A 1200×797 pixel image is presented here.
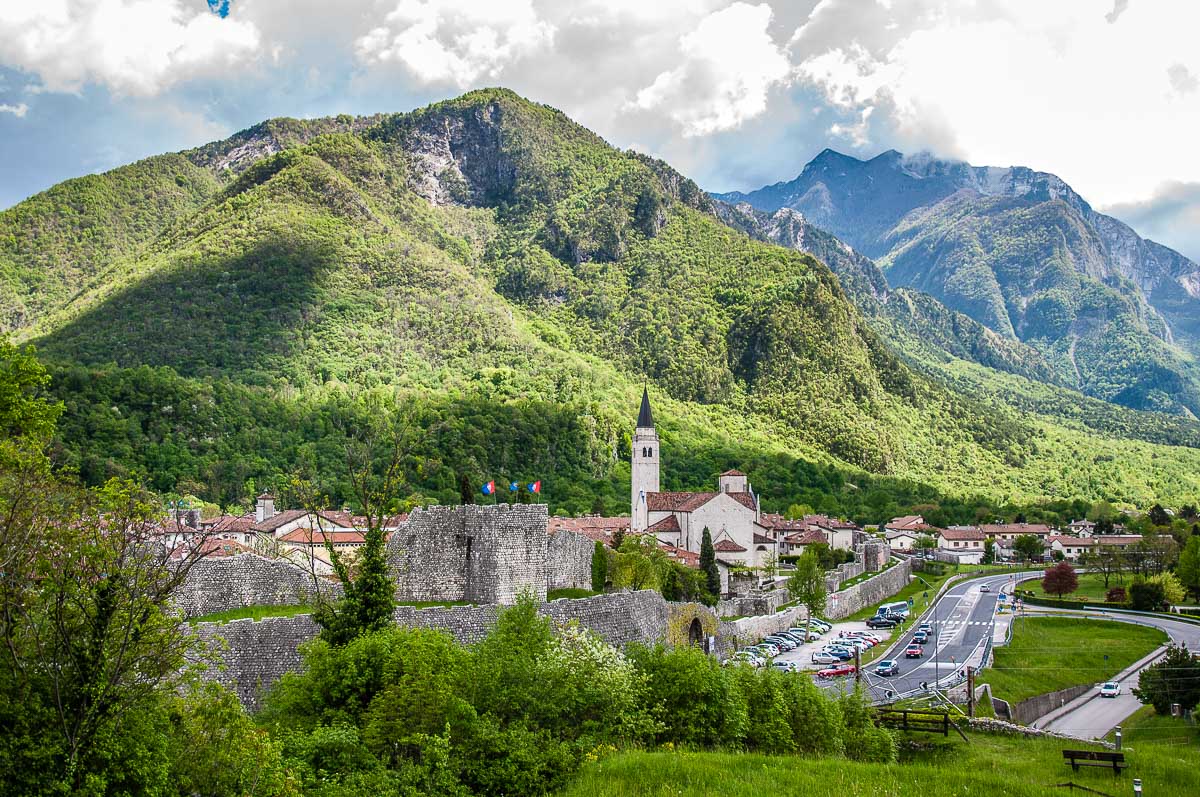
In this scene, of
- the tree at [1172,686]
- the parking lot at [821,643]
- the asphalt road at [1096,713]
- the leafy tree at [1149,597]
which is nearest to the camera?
the asphalt road at [1096,713]

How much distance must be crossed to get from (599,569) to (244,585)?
16405mm

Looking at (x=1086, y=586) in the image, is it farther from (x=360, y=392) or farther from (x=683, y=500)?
(x=360, y=392)

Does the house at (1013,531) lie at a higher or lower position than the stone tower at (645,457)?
lower

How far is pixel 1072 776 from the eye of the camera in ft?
68.2

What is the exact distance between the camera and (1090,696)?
45.9 meters

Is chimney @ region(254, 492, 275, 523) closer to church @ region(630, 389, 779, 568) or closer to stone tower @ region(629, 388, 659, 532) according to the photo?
church @ region(630, 389, 779, 568)

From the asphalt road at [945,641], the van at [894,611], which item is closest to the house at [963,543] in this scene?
the asphalt road at [945,641]

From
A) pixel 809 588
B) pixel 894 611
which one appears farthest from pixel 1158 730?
pixel 894 611

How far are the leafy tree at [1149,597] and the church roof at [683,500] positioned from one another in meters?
28.4

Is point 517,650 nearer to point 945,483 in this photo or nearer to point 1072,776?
point 1072,776

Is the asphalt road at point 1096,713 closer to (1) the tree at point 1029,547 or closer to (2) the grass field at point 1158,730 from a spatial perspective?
(2) the grass field at point 1158,730

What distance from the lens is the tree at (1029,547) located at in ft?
346

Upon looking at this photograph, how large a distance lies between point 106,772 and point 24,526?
148 inches

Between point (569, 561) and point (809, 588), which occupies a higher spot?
point (569, 561)
